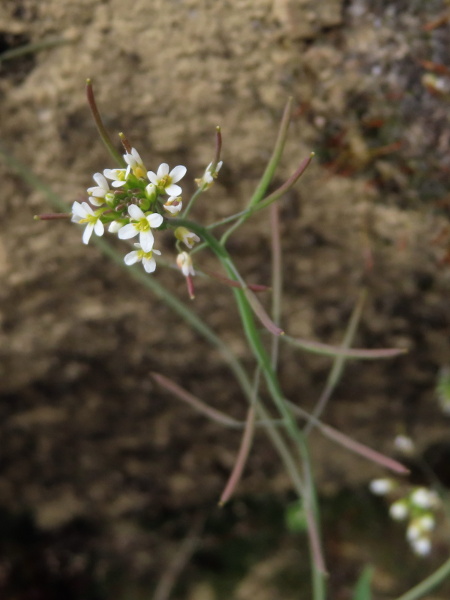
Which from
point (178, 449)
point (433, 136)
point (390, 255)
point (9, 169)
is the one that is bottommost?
point (178, 449)

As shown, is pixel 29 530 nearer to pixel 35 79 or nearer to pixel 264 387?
pixel 264 387

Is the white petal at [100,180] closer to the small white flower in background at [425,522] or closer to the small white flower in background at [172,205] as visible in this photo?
the small white flower in background at [172,205]

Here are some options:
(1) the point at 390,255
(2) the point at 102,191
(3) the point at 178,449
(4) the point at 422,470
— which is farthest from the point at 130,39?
(4) the point at 422,470

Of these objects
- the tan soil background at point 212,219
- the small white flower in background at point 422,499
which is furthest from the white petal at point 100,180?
the small white flower in background at point 422,499

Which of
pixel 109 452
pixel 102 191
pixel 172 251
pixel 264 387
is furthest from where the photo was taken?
pixel 109 452

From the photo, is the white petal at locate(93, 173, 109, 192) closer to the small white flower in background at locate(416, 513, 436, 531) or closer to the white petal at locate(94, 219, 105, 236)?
the white petal at locate(94, 219, 105, 236)

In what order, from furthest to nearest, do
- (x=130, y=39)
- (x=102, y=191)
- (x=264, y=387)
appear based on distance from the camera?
(x=264, y=387), (x=130, y=39), (x=102, y=191)
